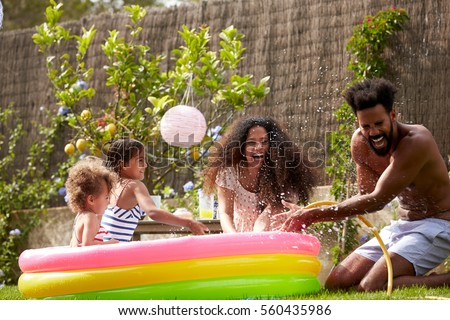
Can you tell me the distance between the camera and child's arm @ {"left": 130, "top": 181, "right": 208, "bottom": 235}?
218 inches

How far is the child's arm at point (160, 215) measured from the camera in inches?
218

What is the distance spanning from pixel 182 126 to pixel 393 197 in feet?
9.53

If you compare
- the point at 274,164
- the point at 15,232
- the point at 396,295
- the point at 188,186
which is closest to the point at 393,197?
the point at 396,295

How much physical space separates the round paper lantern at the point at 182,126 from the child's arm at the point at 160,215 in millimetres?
1520

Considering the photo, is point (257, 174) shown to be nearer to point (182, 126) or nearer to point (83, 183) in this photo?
point (83, 183)

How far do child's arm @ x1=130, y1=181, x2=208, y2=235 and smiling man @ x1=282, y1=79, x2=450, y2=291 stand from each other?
68 centimetres

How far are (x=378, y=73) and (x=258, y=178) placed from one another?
221 cm

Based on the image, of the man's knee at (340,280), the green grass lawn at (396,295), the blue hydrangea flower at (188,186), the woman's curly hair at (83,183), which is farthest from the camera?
the blue hydrangea flower at (188,186)

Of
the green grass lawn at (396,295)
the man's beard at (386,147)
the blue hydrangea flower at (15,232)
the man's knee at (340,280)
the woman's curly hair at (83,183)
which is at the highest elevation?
the man's beard at (386,147)

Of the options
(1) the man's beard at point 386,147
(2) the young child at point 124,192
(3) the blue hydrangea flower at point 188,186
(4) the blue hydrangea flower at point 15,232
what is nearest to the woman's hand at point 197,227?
(2) the young child at point 124,192

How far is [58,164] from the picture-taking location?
960 cm

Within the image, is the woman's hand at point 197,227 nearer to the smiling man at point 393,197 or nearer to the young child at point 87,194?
the young child at point 87,194

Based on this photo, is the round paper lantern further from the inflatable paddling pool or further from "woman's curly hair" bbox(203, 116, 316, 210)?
the inflatable paddling pool
